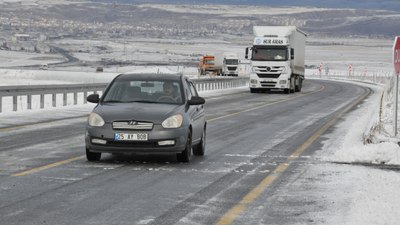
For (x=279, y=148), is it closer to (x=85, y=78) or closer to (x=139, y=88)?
(x=139, y=88)

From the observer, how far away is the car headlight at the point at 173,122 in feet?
44.7

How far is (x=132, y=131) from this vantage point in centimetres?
1341

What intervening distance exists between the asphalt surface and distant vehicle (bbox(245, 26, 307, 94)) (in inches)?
1185

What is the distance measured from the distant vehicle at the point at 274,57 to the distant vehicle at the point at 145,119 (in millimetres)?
33588

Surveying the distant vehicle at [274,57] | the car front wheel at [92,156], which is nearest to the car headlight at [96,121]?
the car front wheel at [92,156]

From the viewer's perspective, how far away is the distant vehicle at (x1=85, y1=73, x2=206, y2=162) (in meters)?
13.4

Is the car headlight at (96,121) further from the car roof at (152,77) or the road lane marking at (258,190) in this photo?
the road lane marking at (258,190)

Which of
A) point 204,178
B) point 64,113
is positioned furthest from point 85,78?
point 204,178

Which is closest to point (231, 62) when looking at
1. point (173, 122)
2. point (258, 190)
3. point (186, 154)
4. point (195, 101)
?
point (195, 101)

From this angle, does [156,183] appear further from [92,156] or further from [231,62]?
[231,62]

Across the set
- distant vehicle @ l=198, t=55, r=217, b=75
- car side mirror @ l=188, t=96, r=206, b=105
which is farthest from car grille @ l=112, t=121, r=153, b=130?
distant vehicle @ l=198, t=55, r=217, b=75

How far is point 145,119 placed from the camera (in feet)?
44.3

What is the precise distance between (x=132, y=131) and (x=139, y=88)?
5.27 feet

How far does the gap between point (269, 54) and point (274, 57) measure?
34 cm
